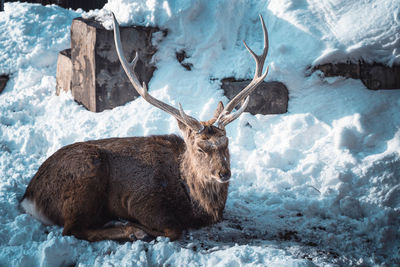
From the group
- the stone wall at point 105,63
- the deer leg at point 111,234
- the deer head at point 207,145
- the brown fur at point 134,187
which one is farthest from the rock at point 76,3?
the deer leg at point 111,234

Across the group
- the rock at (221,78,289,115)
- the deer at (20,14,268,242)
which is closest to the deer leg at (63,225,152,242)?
the deer at (20,14,268,242)

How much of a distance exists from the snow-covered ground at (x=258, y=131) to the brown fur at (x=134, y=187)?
0.22m

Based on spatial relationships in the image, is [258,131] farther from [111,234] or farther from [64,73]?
[64,73]

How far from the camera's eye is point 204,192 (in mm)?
4203

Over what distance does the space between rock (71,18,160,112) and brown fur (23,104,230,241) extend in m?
2.46

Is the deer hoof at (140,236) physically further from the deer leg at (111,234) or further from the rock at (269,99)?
the rock at (269,99)

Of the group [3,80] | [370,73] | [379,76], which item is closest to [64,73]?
[3,80]

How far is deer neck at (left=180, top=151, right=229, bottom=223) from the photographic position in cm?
418

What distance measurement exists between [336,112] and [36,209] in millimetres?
4189

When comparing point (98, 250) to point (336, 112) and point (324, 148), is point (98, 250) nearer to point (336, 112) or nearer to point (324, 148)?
point (324, 148)

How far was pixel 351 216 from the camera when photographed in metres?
4.38

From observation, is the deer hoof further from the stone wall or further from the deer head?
the stone wall

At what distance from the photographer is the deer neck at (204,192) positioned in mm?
4176

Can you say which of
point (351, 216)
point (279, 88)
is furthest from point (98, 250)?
point (279, 88)
